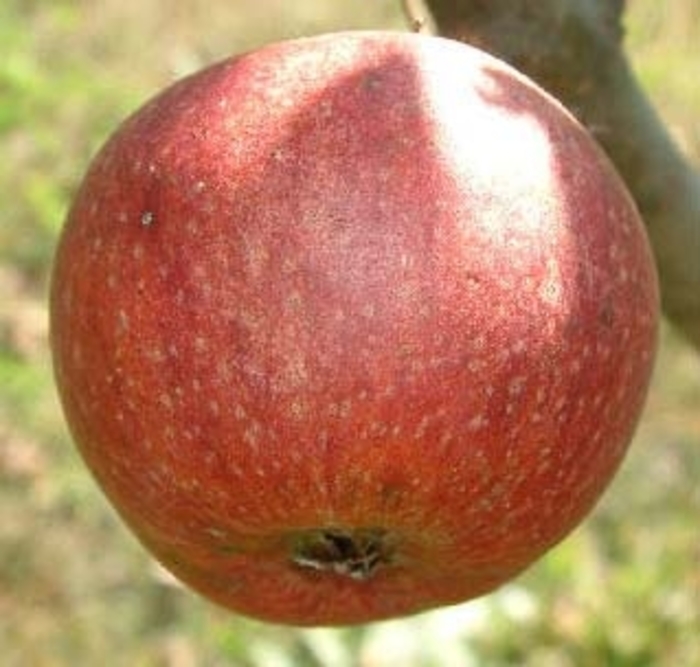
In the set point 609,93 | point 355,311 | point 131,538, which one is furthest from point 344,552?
point 131,538

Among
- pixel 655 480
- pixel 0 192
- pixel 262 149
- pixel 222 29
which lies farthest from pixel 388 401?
pixel 222 29

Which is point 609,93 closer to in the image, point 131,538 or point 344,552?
point 344,552

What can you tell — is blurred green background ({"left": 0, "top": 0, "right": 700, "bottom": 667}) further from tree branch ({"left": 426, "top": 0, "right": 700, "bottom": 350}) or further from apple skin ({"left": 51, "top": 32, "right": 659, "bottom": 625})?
apple skin ({"left": 51, "top": 32, "right": 659, "bottom": 625})

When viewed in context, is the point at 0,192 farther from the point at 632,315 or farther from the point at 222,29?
the point at 632,315

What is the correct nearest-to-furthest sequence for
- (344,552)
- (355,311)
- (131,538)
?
(355,311), (344,552), (131,538)

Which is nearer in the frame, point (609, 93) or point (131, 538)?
point (609, 93)

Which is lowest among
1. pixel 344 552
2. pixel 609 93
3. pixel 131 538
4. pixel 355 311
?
pixel 131 538

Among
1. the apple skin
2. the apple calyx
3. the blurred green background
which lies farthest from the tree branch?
the apple calyx

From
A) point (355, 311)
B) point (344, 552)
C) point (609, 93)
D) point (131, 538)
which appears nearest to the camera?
point (355, 311)
